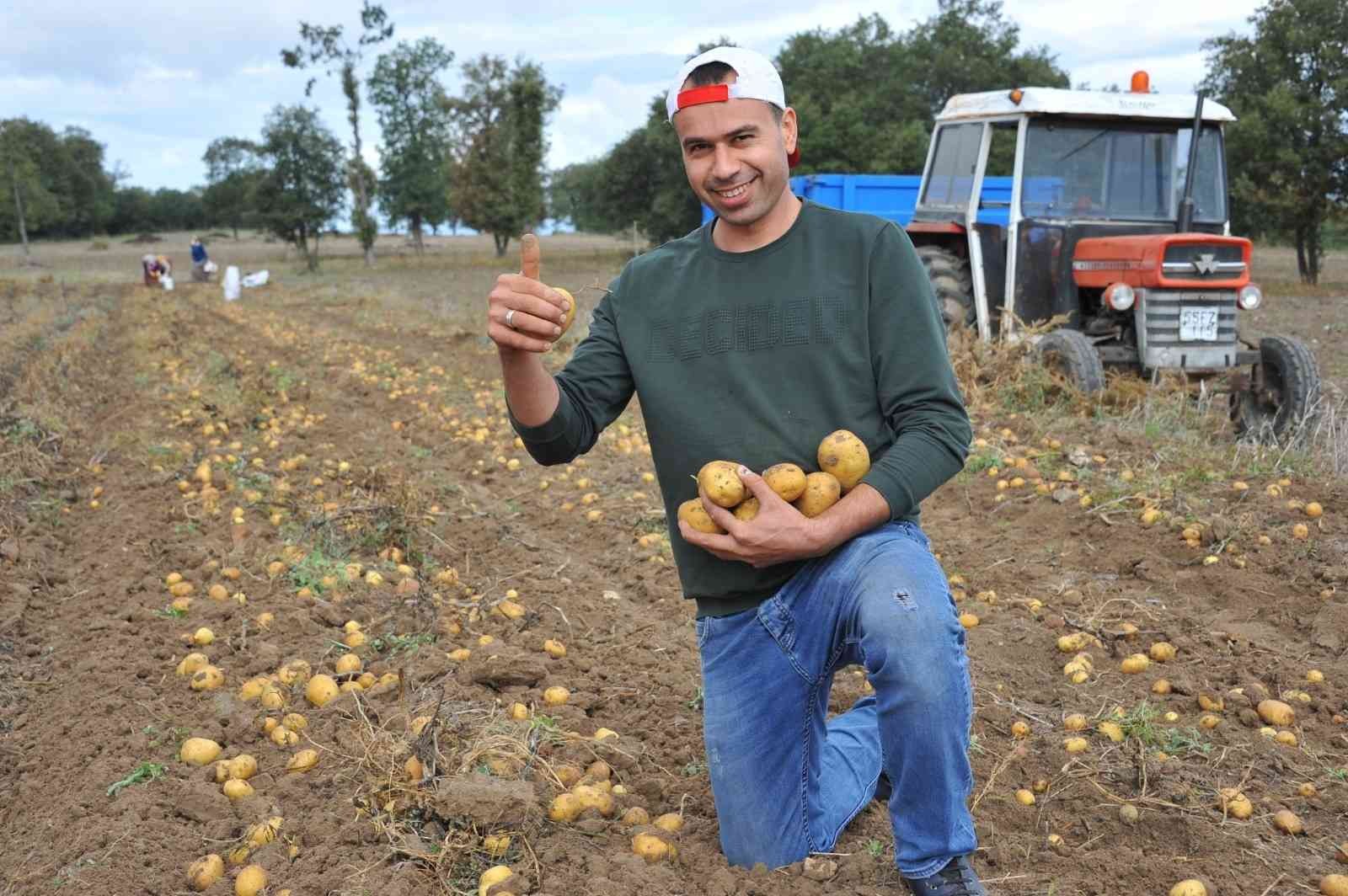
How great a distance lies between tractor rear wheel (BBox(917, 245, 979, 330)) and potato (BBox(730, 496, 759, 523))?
6.48 m

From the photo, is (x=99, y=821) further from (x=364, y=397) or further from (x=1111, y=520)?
(x=364, y=397)

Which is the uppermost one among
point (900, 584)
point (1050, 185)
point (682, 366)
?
point (1050, 185)

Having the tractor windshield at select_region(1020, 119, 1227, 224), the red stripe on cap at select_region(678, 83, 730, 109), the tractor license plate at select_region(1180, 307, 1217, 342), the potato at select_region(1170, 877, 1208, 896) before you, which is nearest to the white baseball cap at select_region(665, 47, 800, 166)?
the red stripe on cap at select_region(678, 83, 730, 109)

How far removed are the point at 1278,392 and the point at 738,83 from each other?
21.2ft

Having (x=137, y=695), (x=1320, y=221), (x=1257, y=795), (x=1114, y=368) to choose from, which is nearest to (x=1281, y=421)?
(x=1114, y=368)

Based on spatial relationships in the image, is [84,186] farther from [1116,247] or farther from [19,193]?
[1116,247]

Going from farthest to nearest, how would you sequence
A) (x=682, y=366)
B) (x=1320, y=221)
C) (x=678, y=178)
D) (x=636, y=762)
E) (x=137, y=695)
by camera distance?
(x=678, y=178), (x=1320, y=221), (x=137, y=695), (x=636, y=762), (x=682, y=366)

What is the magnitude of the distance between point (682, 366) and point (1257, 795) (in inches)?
82.6

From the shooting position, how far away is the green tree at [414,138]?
52.6 m

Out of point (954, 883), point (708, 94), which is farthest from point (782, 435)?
point (954, 883)

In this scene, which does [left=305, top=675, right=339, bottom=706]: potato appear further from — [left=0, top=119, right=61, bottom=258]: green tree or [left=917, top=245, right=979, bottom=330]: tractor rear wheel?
[left=0, top=119, right=61, bottom=258]: green tree

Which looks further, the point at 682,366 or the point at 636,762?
the point at 636,762

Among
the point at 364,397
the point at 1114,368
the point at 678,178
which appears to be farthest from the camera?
the point at 678,178

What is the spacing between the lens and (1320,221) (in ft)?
75.7
